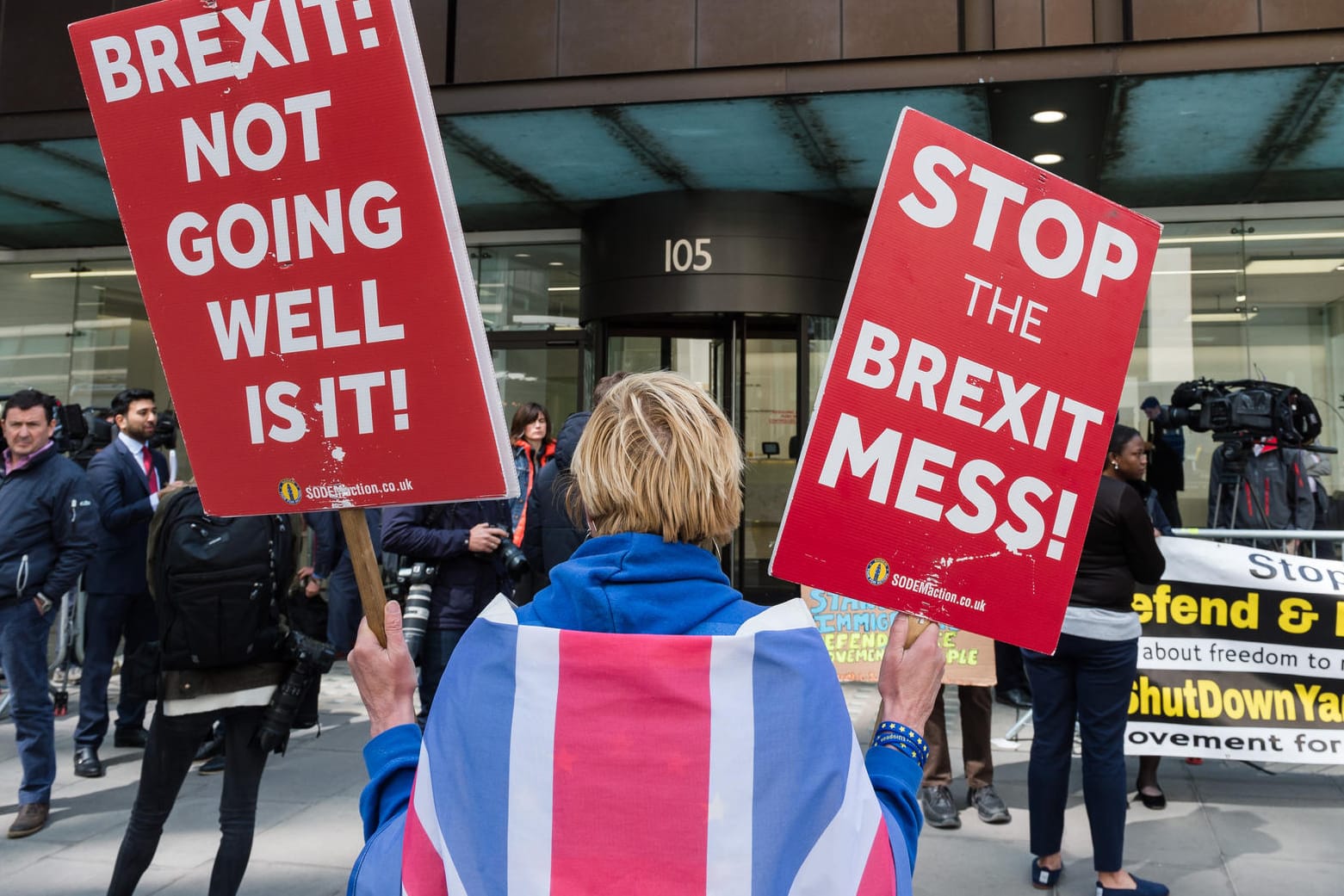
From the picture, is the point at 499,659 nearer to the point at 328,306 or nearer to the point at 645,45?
the point at 328,306

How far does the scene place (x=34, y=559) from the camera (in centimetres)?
521

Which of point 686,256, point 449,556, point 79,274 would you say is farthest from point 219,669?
point 79,274

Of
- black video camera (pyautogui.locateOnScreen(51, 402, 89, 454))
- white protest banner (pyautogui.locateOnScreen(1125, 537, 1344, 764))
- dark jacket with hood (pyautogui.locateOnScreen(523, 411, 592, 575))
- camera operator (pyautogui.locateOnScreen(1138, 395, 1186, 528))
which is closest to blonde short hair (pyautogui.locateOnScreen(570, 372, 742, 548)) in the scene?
dark jacket with hood (pyautogui.locateOnScreen(523, 411, 592, 575))

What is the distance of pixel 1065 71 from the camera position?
300 inches

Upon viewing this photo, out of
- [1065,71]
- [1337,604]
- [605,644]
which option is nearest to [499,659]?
[605,644]

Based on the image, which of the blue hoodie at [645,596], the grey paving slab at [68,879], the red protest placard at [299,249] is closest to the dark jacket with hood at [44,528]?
the grey paving slab at [68,879]

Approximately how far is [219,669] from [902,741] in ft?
9.06

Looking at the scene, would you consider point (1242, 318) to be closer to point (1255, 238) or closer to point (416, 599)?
point (1255, 238)

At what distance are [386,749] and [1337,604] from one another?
5537 millimetres

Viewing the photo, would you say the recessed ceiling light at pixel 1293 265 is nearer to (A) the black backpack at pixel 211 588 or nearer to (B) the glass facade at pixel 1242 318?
(B) the glass facade at pixel 1242 318

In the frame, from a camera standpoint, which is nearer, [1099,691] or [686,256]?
[1099,691]

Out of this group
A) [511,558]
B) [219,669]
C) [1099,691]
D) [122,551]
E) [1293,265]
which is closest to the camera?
[219,669]

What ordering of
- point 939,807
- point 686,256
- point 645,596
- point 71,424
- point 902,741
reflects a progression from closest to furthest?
point 645,596
point 902,741
point 939,807
point 71,424
point 686,256

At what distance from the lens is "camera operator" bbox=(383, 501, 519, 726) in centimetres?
453
